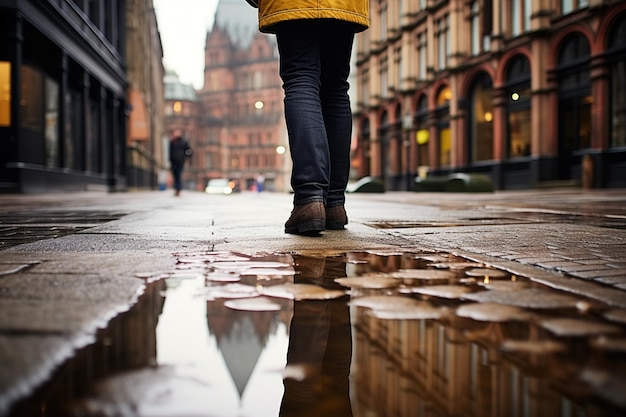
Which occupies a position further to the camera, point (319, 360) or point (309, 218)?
point (309, 218)

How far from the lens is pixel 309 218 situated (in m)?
2.16

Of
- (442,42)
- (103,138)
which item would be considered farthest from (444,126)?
(103,138)

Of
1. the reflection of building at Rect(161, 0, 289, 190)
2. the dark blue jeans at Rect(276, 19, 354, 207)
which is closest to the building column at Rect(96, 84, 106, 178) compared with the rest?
the dark blue jeans at Rect(276, 19, 354, 207)

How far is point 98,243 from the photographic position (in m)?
1.79

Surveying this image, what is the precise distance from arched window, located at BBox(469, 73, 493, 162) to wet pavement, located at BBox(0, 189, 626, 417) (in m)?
20.3

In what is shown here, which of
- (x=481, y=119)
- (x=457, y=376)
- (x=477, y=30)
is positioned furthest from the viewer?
(x=477, y=30)

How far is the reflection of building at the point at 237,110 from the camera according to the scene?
237 ft

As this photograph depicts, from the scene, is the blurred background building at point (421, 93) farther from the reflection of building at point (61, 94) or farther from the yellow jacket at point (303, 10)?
the yellow jacket at point (303, 10)

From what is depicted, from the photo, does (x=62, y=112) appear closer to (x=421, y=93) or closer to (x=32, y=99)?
(x=32, y=99)

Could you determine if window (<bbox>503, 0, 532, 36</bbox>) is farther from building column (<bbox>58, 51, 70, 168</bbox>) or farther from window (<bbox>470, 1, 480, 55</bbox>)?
building column (<bbox>58, 51, 70, 168</bbox>)

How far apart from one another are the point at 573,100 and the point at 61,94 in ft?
44.8

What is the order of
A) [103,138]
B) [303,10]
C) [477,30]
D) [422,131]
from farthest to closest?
[422,131]
[477,30]
[103,138]
[303,10]

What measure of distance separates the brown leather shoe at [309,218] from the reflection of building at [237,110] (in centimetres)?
6796

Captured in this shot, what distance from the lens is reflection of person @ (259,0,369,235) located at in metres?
2.22
